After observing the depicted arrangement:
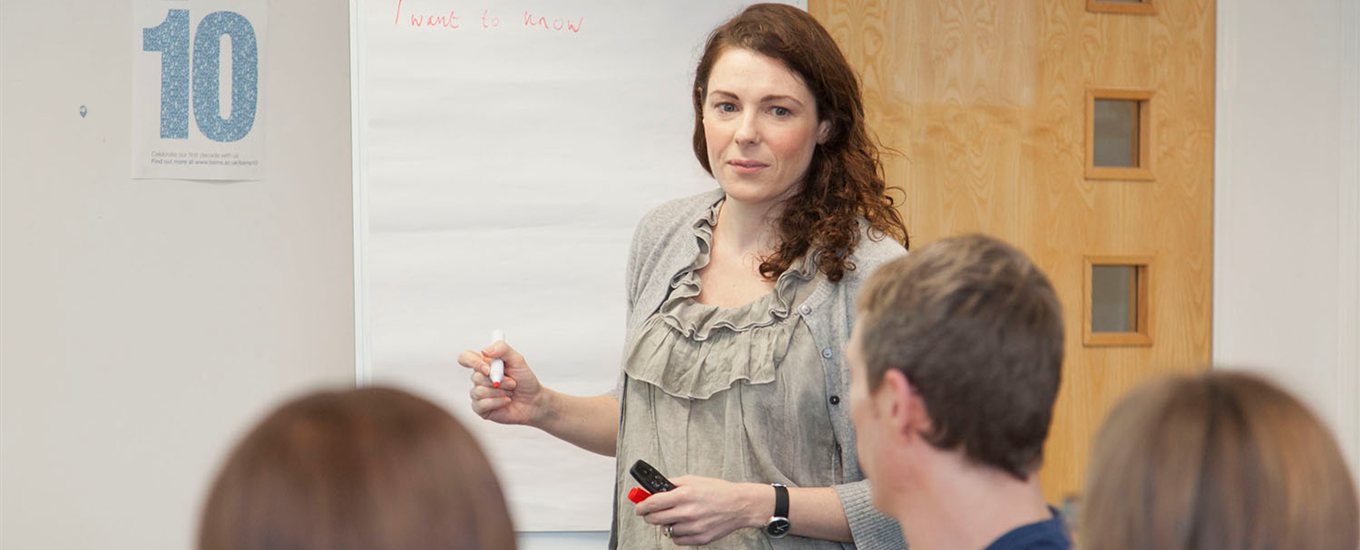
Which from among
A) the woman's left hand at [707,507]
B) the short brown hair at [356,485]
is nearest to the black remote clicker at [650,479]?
the woman's left hand at [707,507]

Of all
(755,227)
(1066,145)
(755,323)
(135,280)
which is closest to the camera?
(755,323)

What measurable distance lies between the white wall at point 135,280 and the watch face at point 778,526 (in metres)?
1.47

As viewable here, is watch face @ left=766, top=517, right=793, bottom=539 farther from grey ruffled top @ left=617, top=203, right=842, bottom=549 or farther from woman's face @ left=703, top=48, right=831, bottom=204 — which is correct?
woman's face @ left=703, top=48, right=831, bottom=204

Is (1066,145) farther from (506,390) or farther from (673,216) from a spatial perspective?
(506,390)

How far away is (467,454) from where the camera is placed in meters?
0.95

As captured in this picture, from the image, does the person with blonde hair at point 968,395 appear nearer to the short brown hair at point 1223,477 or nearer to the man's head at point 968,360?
the man's head at point 968,360

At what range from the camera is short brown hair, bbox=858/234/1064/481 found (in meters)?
1.37

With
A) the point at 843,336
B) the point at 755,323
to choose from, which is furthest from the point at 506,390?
the point at 843,336

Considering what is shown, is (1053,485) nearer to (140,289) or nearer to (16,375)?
(140,289)

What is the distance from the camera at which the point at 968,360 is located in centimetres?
137

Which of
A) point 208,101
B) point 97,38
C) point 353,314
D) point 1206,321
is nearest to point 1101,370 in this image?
point 1206,321

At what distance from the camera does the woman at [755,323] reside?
5.98 ft

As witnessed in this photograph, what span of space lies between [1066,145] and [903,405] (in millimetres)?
1899

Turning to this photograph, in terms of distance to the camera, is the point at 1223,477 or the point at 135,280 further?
the point at 135,280
